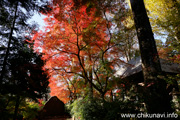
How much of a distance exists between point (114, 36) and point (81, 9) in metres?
2.64

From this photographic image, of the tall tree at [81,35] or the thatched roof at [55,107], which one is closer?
the tall tree at [81,35]

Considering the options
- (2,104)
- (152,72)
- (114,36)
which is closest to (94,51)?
(114,36)

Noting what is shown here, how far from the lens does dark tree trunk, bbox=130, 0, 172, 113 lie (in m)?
3.28

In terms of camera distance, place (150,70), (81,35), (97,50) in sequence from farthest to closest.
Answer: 1. (97,50)
2. (81,35)
3. (150,70)

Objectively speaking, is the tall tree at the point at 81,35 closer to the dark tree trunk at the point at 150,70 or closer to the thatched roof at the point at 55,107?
the dark tree trunk at the point at 150,70

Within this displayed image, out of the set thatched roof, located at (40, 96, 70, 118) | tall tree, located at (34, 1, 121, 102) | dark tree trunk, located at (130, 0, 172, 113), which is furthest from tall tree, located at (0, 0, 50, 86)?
thatched roof, located at (40, 96, 70, 118)

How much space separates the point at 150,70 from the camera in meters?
3.59

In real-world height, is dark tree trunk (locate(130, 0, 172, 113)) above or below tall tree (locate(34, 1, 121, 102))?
below

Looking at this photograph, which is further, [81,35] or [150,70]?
[81,35]

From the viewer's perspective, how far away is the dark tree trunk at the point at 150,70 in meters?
3.28

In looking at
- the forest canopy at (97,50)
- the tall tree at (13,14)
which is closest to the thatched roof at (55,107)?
the forest canopy at (97,50)

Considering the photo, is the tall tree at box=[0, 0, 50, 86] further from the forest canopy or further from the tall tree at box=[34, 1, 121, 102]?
the tall tree at box=[34, 1, 121, 102]

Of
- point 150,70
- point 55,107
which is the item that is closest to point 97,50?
point 150,70

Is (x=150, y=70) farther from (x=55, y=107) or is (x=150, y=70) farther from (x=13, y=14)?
(x=55, y=107)
